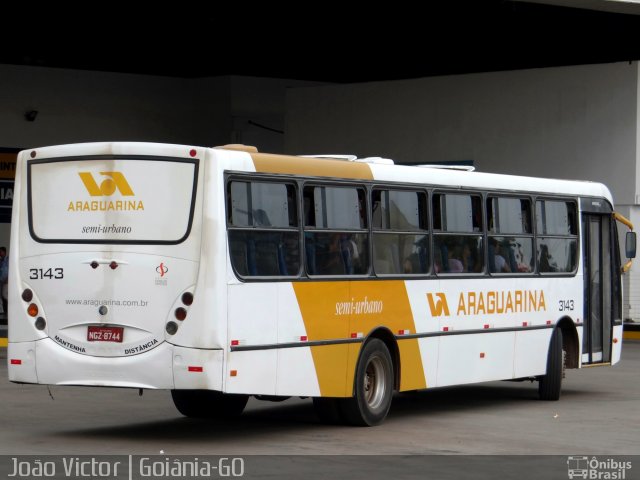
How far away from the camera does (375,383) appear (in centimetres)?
1470

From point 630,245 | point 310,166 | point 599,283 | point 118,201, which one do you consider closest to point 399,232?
point 310,166

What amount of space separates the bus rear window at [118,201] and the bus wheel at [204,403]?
2.72m

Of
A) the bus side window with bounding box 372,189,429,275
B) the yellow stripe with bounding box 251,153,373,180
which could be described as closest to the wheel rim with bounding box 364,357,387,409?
the bus side window with bounding box 372,189,429,275

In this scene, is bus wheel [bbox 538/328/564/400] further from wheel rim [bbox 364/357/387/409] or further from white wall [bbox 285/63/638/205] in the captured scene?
white wall [bbox 285/63/638/205]

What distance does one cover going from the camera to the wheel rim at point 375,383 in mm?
14641

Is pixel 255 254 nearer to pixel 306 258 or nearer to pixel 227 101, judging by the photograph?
pixel 306 258

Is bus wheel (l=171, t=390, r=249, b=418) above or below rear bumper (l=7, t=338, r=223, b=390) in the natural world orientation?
below

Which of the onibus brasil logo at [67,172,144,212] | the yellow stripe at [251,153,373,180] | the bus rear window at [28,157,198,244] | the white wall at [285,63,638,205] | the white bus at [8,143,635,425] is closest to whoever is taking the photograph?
the white bus at [8,143,635,425]

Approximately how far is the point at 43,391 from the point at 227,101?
23.6 meters

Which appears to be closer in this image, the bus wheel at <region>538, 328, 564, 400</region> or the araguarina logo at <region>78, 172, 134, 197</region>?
the araguarina logo at <region>78, 172, 134, 197</region>

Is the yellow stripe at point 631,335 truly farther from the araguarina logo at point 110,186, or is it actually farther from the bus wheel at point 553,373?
the araguarina logo at point 110,186

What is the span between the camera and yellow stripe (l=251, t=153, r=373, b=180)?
13364 mm
